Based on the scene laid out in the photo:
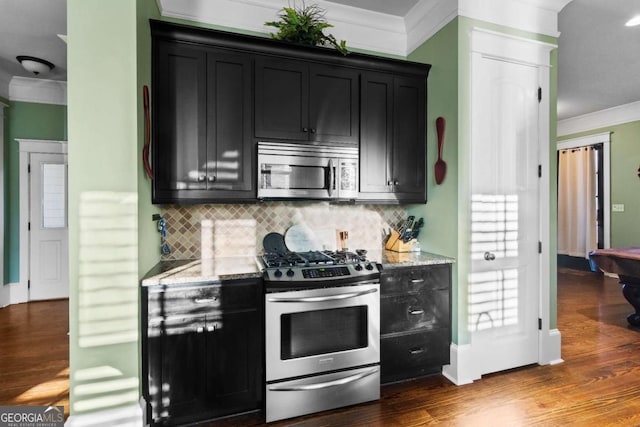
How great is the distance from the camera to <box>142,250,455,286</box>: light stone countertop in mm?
2002

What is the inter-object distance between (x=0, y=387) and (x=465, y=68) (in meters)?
4.29

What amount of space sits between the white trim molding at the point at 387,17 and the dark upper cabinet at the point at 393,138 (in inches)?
20.4

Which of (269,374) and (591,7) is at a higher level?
(591,7)

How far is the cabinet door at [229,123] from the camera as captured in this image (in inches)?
93.2

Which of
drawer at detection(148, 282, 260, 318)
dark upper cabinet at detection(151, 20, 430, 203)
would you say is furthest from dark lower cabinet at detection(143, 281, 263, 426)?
dark upper cabinet at detection(151, 20, 430, 203)

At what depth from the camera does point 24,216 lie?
4711 millimetres

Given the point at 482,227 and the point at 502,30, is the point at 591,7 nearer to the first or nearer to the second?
the point at 502,30

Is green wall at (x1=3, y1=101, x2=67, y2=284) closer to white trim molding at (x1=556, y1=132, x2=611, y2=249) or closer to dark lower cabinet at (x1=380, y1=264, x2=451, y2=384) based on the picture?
dark lower cabinet at (x1=380, y1=264, x2=451, y2=384)

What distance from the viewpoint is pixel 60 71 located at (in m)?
4.34

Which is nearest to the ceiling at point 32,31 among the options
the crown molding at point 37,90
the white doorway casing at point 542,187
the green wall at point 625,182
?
the crown molding at point 37,90

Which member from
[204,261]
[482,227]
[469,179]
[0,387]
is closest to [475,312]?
[482,227]

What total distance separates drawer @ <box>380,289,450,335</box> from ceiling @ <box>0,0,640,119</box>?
8.23ft

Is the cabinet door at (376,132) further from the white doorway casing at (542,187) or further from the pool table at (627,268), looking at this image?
the pool table at (627,268)

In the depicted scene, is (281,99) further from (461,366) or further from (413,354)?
(461,366)
